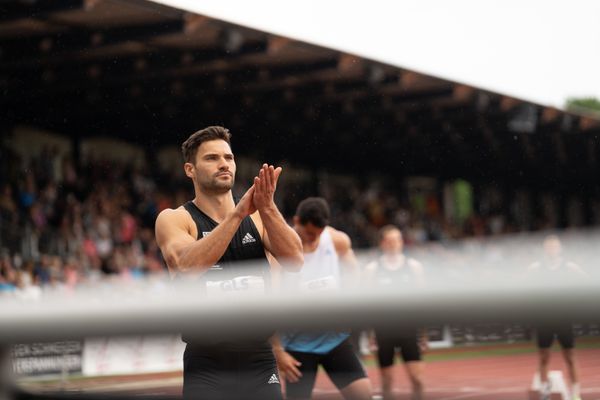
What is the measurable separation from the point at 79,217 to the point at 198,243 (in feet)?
35.8

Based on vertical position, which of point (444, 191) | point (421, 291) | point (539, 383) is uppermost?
Answer: point (444, 191)

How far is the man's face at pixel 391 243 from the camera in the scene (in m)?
6.14

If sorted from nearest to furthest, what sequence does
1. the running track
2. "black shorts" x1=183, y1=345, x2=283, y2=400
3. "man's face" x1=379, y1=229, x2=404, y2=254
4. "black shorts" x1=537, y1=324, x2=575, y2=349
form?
1. "black shorts" x1=537, y1=324, x2=575, y2=349
2. the running track
3. "black shorts" x1=183, y1=345, x2=283, y2=400
4. "man's face" x1=379, y1=229, x2=404, y2=254

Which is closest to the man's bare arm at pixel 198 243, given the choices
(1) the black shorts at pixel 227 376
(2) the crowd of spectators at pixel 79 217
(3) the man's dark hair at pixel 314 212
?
(1) the black shorts at pixel 227 376

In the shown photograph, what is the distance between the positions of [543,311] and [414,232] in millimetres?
19690

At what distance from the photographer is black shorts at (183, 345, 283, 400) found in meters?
1.52

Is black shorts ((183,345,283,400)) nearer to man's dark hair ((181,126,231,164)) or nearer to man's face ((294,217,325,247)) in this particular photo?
man's dark hair ((181,126,231,164))

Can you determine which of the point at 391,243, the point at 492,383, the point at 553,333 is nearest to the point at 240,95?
the point at 391,243

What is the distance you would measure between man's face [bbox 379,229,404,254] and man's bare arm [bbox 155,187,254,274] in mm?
3623

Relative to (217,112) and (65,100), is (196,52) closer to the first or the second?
(217,112)

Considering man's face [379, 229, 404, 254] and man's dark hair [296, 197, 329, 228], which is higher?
man's dark hair [296, 197, 329, 228]

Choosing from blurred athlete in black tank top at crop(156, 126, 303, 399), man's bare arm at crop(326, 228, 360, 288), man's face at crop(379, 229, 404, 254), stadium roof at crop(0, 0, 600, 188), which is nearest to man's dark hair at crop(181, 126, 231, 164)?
blurred athlete in black tank top at crop(156, 126, 303, 399)

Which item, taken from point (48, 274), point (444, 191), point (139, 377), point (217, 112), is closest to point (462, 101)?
point (217, 112)

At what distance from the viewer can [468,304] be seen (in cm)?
60
